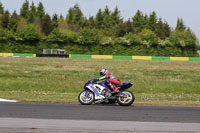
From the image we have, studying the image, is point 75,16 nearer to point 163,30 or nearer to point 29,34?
point 163,30

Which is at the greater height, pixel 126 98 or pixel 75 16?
pixel 75 16

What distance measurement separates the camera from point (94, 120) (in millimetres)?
9766

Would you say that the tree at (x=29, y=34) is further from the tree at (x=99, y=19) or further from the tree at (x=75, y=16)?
the tree at (x=99, y=19)

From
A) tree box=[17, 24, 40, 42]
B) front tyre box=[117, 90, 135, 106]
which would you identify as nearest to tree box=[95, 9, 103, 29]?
tree box=[17, 24, 40, 42]

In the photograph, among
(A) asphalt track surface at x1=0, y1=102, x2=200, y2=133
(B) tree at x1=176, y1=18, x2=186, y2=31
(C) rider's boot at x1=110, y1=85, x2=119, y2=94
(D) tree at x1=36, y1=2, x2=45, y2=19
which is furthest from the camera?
(B) tree at x1=176, y1=18, x2=186, y2=31

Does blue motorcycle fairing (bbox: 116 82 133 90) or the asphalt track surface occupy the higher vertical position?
blue motorcycle fairing (bbox: 116 82 133 90)

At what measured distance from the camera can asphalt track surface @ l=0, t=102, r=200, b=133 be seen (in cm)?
848

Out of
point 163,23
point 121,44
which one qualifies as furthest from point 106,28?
point 121,44

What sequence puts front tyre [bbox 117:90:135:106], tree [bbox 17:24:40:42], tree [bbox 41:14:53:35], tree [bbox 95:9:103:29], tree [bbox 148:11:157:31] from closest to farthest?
front tyre [bbox 117:90:135:106]
tree [bbox 17:24:40:42]
tree [bbox 41:14:53:35]
tree [bbox 148:11:157:31]
tree [bbox 95:9:103:29]

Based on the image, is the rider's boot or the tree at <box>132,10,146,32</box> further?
the tree at <box>132,10,146,32</box>

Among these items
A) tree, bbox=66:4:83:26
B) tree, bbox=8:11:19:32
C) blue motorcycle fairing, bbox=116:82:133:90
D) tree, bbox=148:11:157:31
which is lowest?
blue motorcycle fairing, bbox=116:82:133:90

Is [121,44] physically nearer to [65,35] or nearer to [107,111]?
[65,35]

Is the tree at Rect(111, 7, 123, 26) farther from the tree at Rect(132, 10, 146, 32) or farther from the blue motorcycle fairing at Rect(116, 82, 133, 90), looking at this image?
the blue motorcycle fairing at Rect(116, 82, 133, 90)

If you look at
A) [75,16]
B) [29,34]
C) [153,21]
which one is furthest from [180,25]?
[29,34]
